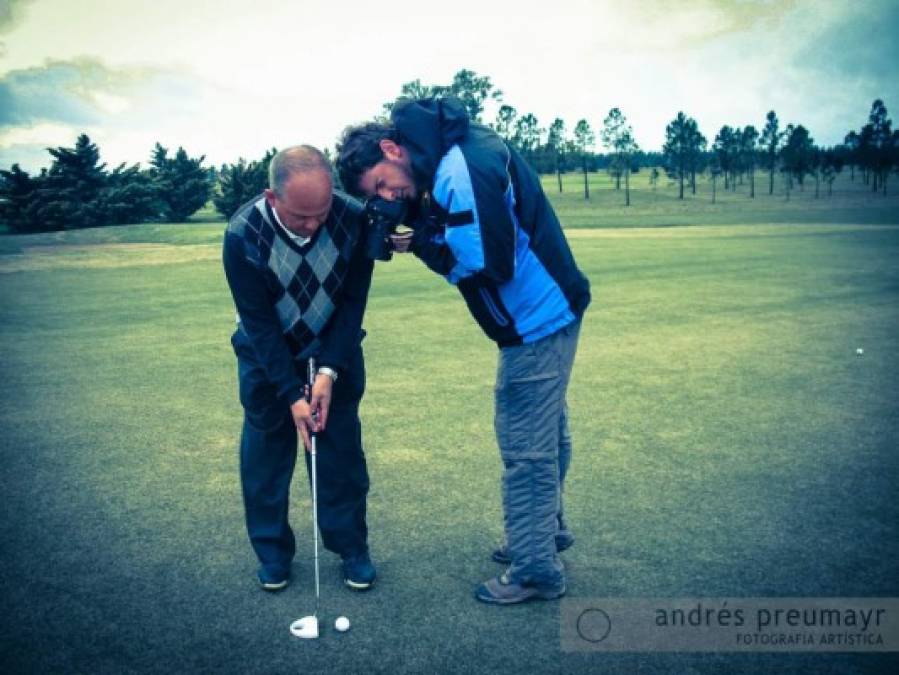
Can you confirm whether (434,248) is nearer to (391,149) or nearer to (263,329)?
(391,149)

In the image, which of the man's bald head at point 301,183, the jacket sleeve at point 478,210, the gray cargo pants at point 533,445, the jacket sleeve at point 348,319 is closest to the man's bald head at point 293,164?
the man's bald head at point 301,183

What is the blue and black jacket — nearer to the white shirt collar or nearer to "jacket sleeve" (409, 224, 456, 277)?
"jacket sleeve" (409, 224, 456, 277)

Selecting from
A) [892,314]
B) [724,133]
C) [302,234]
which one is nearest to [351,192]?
[302,234]

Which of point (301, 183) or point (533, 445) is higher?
point (301, 183)

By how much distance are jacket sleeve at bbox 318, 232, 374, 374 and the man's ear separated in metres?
0.55

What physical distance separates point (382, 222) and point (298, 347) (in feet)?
3.17

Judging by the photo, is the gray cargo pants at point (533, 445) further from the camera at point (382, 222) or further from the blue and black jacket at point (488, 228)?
the camera at point (382, 222)

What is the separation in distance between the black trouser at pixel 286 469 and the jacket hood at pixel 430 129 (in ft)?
4.28

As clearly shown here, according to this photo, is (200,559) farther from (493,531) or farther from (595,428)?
(595,428)

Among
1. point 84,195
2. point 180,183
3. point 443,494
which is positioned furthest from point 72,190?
point 443,494

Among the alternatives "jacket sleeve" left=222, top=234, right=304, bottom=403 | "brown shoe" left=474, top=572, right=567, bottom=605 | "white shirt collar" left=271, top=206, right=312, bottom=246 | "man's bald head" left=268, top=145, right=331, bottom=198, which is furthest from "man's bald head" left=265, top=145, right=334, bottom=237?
"brown shoe" left=474, top=572, right=567, bottom=605

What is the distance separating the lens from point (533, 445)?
3617 mm

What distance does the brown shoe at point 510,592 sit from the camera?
11.9 feet

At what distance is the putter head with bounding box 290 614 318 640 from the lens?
3312 millimetres
